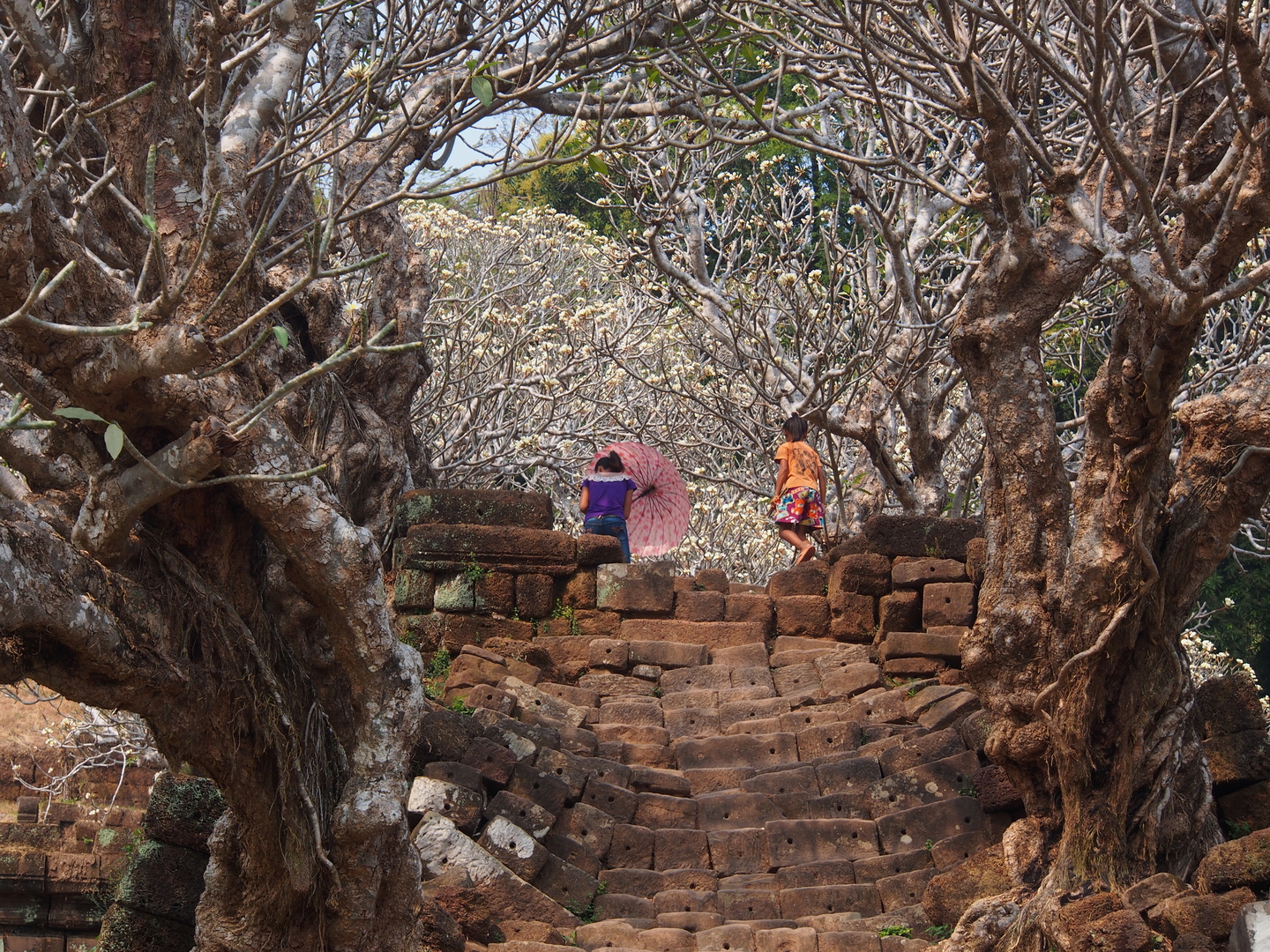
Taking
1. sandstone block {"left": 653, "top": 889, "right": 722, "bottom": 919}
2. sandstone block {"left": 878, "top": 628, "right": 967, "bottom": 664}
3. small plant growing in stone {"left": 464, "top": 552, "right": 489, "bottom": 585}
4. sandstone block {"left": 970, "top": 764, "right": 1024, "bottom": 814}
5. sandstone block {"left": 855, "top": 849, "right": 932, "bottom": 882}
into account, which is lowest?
sandstone block {"left": 653, "top": 889, "right": 722, "bottom": 919}

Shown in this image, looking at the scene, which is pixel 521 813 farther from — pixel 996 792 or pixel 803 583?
pixel 803 583

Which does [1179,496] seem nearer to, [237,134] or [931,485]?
[237,134]

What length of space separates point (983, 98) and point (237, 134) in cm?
274

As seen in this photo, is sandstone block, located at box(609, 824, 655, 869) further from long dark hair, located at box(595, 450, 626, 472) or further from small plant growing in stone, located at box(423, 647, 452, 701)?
long dark hair, located at box(595, 450, 626, 472)

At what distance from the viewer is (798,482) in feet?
28.7

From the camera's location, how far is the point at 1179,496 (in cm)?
506

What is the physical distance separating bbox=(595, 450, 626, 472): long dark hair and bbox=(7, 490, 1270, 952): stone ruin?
1.90ft

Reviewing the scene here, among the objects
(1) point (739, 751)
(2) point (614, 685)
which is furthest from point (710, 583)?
(1) point (739, 751)

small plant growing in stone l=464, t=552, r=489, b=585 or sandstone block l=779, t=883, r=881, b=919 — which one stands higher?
small plant growing in stone l=464, t=552, r=489, b=585

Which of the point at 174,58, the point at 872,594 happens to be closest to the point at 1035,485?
the point at 872,594

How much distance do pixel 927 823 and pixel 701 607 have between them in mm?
2620

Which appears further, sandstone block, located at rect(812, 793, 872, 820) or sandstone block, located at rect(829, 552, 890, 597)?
sandstone block, located at rect(829, 552, 890, 597)

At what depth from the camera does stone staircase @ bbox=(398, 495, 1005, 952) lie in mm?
5672

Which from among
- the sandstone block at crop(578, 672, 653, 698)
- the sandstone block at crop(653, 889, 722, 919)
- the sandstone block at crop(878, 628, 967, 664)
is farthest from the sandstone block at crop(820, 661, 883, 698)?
the sandstone block at crop(653, 889, 722, 919)
